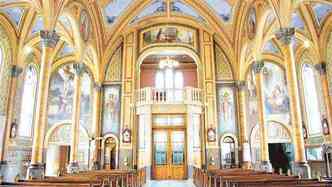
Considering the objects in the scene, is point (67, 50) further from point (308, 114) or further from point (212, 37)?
point (308, 114)

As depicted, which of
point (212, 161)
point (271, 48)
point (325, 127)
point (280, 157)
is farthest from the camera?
point (280, 157)

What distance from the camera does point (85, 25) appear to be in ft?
49.0

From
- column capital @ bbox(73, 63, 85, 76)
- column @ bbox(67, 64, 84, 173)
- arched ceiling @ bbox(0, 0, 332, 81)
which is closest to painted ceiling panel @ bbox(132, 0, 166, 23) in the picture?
arched ceiling @ bbox(0, 0, 332, 81)

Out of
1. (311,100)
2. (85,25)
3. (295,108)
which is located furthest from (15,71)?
(311,100)

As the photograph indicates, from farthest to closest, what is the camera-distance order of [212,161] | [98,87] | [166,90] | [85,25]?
[98,87] < [166,90] < [212,161] < [85,25]

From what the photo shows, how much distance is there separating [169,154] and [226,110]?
4.58 meters

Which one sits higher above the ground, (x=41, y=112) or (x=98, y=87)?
(x=98, y=87)

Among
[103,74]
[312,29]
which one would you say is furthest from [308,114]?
[103,74]

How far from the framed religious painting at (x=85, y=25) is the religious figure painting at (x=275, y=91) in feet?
39.1

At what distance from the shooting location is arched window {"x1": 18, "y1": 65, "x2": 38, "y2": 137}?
16.3 m

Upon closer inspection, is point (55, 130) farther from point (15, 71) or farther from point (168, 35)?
point (168, 35)

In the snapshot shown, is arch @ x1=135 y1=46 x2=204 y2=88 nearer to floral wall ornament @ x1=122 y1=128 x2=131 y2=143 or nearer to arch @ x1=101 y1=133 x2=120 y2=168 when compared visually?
floral wall ornament @ x1=122 y1=128 x2=131 y2=143

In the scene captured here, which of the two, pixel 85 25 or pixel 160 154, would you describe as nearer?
pixel 85 25

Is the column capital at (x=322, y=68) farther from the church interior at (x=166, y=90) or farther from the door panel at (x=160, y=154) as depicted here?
the door panel at (x=160, y=154)
